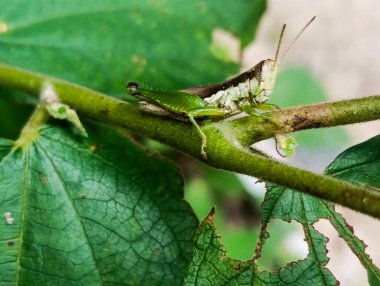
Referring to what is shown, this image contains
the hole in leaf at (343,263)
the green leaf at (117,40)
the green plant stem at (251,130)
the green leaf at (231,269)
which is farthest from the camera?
the hole in leaf at (343,263)

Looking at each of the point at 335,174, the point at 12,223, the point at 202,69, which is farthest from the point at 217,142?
the point at 202,69

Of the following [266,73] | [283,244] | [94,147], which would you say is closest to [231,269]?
[266,73]

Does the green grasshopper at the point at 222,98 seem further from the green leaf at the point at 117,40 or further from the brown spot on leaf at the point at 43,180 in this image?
the green leaf at the point at 117,40

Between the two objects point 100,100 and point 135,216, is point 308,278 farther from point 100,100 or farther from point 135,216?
point 100,100

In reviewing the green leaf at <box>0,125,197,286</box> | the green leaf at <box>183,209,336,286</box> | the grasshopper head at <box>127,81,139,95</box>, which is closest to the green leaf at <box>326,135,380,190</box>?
the green leaf at <box>183,209,336,286</box>

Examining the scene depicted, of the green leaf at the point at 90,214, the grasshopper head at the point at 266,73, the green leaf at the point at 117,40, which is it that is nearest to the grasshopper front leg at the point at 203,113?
the grasshopper head at the point at 266,73

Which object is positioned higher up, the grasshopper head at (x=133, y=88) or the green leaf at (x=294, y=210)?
the grasshopper head at (x=133, y=88)

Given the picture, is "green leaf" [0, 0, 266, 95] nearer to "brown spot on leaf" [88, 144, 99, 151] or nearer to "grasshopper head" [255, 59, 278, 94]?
"brown spot on leaf" [88, 144, 99, 151]
